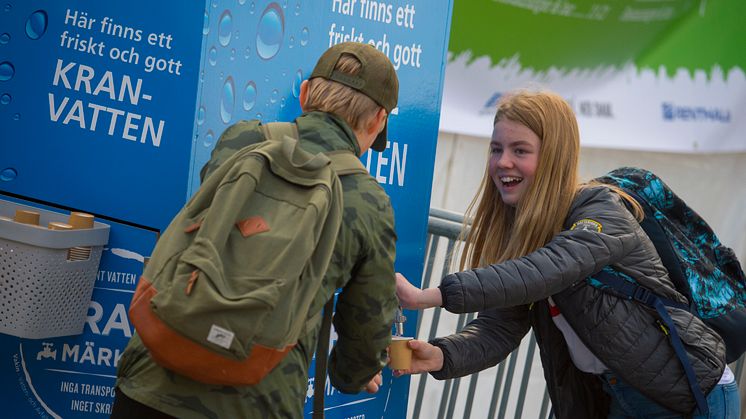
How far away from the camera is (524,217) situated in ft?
9.80

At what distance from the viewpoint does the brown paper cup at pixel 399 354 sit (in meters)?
2.97

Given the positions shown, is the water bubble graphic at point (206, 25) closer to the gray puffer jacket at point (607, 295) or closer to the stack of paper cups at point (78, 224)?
the stack of paper cups at point (78, 224)

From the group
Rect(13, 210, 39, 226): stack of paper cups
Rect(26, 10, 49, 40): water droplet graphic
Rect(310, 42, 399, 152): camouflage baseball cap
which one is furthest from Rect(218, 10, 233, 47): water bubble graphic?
Rect(13, 210, 39, 226): stack of paper cups

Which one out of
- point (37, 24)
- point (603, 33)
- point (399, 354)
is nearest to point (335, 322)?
point (399, 354)

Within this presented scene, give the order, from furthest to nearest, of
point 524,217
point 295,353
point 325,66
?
point 524,217
point 325,66
point 295,353

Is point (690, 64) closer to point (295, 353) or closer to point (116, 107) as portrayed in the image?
point (116, 107)

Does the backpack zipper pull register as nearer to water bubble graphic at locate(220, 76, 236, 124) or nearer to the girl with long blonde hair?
the girl with long blonde hair

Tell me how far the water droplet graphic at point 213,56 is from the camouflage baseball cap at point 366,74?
70 cm

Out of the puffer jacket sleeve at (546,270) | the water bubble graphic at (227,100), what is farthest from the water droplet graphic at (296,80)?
the puffer jacket sleeve at (546,270)

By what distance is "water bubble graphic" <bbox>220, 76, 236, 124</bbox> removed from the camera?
2.98 meters

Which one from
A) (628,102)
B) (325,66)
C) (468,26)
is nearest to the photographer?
(325,66)

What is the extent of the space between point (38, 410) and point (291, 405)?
1423mm

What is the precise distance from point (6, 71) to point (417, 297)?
1.53 metres

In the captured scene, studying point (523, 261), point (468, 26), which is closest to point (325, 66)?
point (523, 261)
